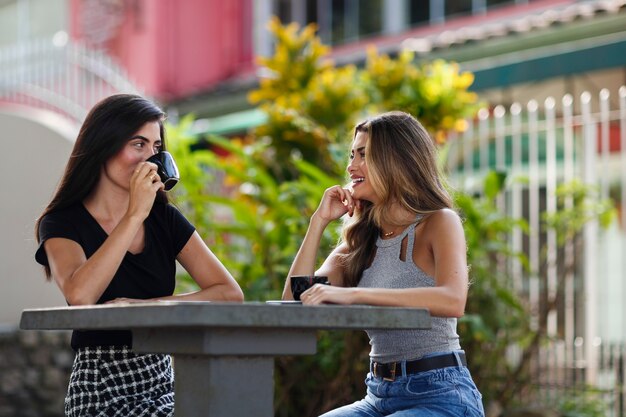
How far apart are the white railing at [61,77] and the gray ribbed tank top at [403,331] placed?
269 inches

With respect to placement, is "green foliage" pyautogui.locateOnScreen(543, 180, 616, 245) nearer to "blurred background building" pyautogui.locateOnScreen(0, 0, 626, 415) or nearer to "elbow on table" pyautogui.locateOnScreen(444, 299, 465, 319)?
"blurred background building" pyautogui.locateOnScreen(0, 0, 626, 415)

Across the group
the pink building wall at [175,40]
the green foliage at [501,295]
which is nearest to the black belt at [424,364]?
the green foliage at [501,295]

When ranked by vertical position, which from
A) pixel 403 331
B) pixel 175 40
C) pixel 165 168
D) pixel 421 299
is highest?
pixel 175 40

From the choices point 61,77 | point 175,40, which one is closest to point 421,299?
point 61,77

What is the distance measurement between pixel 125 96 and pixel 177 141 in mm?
3706

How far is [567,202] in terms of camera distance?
693 centimetres

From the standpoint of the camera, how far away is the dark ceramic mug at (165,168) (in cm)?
348

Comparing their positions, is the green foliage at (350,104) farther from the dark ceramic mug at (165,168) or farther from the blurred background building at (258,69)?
the dark ceramic mug at (165,168)

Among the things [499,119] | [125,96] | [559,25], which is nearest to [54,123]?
[499,119]

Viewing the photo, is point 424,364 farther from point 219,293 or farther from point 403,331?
point 219,293

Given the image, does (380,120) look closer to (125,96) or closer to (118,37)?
(125,96)

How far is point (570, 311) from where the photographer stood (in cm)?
697

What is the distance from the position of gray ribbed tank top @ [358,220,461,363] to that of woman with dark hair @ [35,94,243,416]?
497 mm

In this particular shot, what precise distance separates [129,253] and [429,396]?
1009mm
